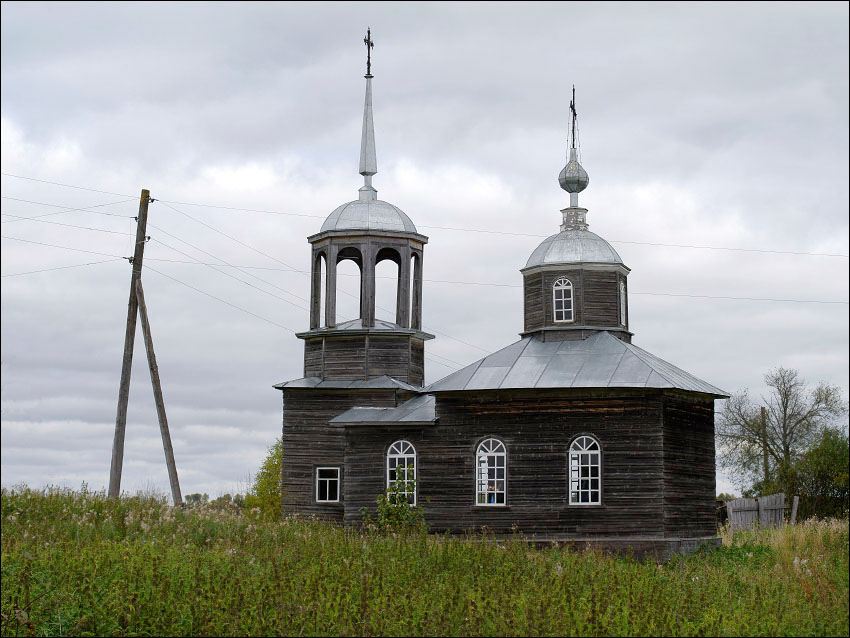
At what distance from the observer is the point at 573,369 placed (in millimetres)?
23891

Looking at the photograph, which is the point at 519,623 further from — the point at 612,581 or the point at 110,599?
the point at 110,599

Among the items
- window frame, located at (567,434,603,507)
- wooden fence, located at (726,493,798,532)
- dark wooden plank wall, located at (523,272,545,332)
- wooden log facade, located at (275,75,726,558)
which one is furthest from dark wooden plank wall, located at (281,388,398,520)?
wooden fence, located at (726,493,798,532)

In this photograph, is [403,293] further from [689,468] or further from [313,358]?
[689,468]

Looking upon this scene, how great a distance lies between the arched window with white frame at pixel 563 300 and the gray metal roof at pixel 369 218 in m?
4.41

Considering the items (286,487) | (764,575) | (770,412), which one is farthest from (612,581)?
(770,412)

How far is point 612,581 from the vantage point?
41.2 ft

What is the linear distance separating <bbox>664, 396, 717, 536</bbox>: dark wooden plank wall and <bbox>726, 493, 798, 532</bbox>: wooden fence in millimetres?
7017

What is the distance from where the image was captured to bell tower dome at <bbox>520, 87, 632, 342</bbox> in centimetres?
2645

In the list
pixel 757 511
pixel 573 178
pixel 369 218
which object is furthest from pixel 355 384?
pixel 757 511

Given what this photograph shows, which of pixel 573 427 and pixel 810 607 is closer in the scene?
pixel 810 607

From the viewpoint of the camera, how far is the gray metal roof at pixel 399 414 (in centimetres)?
2447

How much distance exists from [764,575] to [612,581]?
2335 millimetres

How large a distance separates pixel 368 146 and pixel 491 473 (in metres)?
11.4

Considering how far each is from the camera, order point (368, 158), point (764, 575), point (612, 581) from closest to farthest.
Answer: point (612, 581) → point (764, 575) → point (368, 158)
